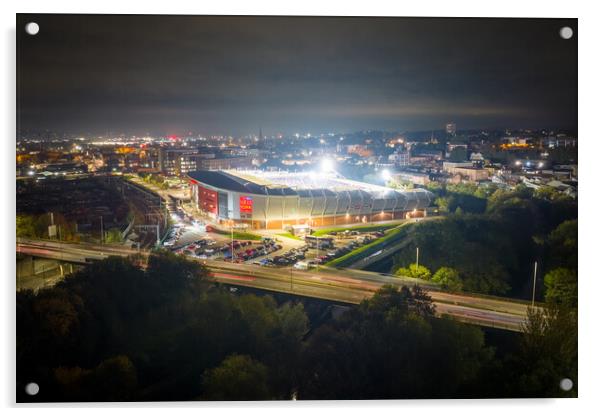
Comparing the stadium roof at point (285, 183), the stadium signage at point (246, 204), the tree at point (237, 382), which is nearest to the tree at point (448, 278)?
the stadium roof at point (285, 183)

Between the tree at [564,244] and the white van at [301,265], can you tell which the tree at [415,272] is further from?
the tree at [564,244]

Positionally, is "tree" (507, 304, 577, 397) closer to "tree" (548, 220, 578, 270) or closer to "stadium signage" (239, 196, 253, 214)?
"tree" (548, 220, 578, 270)

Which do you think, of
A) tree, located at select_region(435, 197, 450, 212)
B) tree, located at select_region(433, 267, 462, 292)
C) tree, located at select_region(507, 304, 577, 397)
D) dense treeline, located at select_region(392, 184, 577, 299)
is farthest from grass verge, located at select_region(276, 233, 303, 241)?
tree, located at select_region(507, 304, 577, 397)

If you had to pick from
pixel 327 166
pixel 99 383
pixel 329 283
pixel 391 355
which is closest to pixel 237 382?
pixel 99 383
